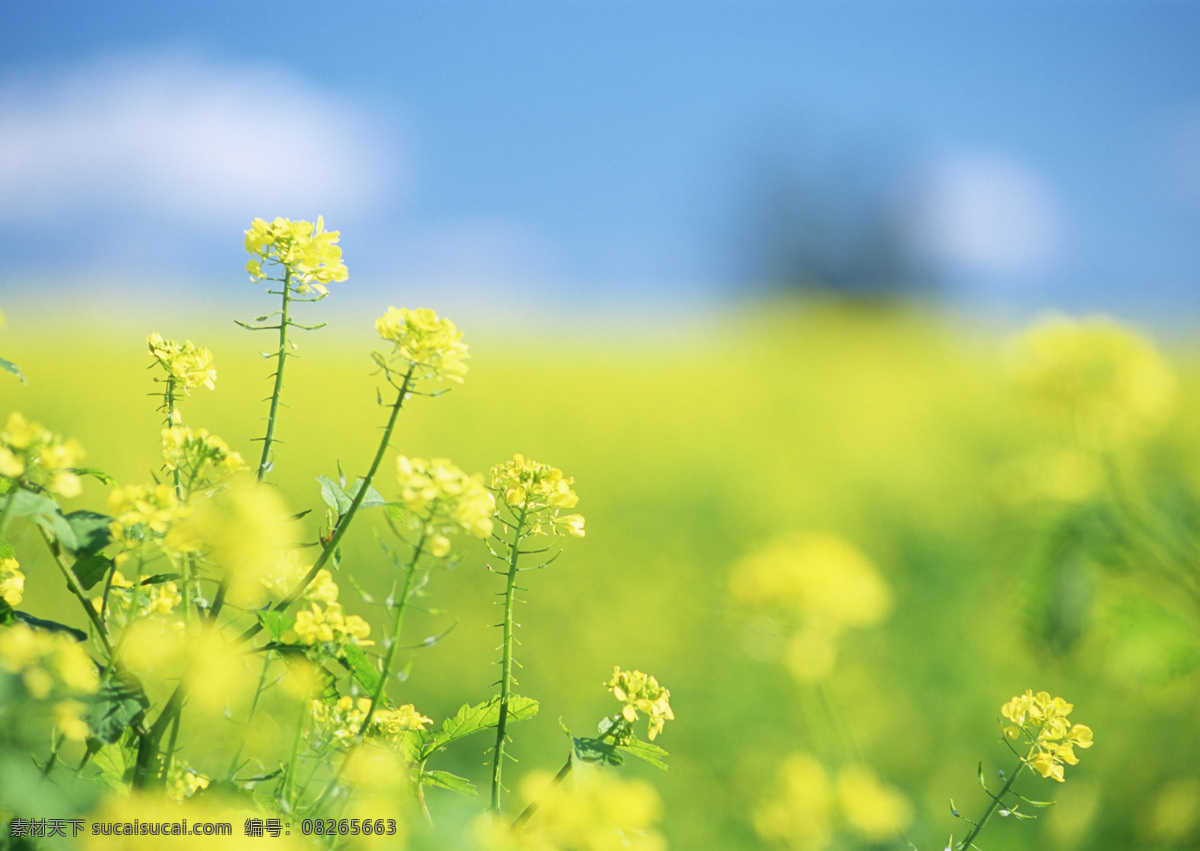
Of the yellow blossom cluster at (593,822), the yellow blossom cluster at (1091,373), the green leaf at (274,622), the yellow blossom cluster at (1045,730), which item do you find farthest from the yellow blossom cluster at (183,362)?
the yellow blossom cluster at (1091,373)

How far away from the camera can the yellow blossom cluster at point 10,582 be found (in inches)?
23.9

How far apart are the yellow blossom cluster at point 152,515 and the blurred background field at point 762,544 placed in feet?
0.06

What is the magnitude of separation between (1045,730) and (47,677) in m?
0.69

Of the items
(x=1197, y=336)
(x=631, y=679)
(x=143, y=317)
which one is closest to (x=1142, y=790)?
(x=631, y=679)

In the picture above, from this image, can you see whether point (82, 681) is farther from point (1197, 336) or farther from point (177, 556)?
Answer: point (1197, 336)

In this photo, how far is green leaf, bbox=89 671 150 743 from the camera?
0.49 m

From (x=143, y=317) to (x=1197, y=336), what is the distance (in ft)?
37.6

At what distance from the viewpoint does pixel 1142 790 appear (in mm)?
2518

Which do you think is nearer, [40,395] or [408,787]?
[408,787]

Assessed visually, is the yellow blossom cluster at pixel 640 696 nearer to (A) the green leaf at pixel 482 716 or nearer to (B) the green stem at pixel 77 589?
(A) the green leaf at pixel 482 716

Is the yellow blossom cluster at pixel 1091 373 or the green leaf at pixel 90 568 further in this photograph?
the yellow blossom cluster at pixel 1091 373

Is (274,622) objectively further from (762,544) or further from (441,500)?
(762,544)

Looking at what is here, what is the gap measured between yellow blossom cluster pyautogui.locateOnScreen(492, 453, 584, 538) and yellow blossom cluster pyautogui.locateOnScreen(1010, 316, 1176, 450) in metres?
1.61

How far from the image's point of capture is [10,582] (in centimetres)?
62
